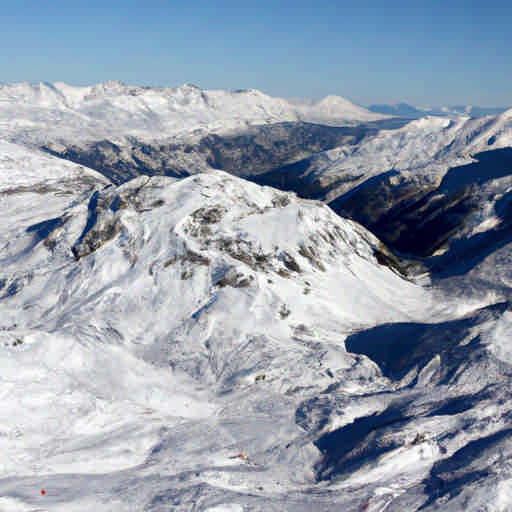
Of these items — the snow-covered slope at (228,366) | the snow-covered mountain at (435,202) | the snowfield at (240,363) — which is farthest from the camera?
the snow-covered mountain at (435,202)

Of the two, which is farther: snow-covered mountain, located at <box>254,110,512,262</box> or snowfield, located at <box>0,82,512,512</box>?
snow-covered mountain, located at <box>254,110,512,262</box>

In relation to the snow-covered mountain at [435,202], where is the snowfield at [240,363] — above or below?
below

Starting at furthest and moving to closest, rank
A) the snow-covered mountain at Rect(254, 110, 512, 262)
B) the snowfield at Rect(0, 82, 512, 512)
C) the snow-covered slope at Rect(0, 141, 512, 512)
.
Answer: the snow-covered mountain at Rect(254, 110, 512, 262) < the snow-covered slope at Rect(0, 141, 512, 512) < the snowfield at Rect(0, 82, 512, 512)

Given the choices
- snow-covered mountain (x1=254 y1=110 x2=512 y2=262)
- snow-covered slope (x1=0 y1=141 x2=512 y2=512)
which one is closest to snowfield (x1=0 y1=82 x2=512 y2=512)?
snow-covered slope (x1=0 y1=141 x2=512 y2=512)

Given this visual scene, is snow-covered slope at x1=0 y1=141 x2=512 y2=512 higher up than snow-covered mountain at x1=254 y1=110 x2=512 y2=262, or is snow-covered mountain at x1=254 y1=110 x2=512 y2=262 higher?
snow-covered mountain at x1=254 y1=110 x2=512 y2=262

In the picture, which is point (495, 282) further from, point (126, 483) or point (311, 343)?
point (126, 483)

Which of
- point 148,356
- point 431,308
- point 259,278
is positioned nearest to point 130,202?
point 259,278

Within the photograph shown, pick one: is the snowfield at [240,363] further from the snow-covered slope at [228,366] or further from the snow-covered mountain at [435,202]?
the snow-covered mountain at [435,202]

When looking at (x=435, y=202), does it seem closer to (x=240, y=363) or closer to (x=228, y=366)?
(x=240, y=363)

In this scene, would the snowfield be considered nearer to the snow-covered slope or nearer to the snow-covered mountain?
the snow-covered slope

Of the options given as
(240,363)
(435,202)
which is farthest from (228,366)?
(435,202)

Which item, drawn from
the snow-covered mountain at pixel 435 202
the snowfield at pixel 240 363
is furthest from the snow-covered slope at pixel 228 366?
the snow-covered mountain at pixel 435 202
